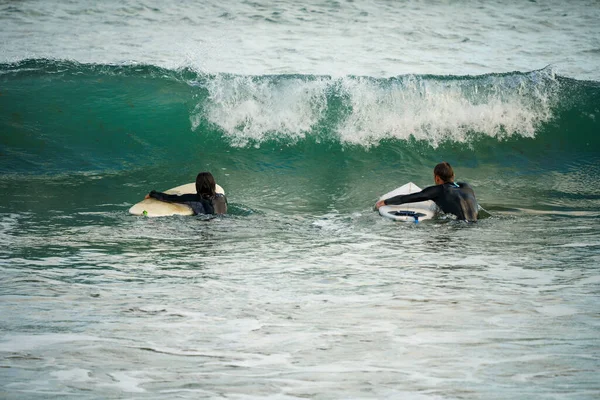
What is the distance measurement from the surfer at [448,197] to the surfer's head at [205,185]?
6.40 feet

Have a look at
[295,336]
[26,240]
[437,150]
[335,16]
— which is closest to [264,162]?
[437,150]

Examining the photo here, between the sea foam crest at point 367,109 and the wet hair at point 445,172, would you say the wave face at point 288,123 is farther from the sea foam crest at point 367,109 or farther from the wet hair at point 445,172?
the wet hair at point 445,172

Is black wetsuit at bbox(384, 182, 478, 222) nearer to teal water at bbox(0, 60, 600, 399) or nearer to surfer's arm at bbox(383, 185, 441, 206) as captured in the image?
surfer's arm at bbox(383, 185, 441, 206)

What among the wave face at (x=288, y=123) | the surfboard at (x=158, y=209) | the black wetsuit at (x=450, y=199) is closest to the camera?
the black wetsuit at (x=450, y=199)

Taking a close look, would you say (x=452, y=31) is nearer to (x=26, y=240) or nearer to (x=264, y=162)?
(x=264, y=162)

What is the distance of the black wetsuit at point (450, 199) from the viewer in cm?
794

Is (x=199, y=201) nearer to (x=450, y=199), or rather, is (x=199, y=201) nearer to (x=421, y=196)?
(x=421, y=196)

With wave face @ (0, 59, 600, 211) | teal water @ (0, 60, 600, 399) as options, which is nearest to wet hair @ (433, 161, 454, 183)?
teal water @ (0, 60, 600, 399)

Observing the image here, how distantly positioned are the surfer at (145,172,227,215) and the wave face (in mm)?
3214

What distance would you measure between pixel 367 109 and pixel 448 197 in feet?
19.1

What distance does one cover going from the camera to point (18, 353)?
13.1 ft

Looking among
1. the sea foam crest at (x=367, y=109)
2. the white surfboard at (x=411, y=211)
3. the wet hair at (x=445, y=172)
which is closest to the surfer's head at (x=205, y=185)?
the white surfboard at (x=411, y=211)

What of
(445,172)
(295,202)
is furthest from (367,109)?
(445,172)

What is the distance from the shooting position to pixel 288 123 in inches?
517
